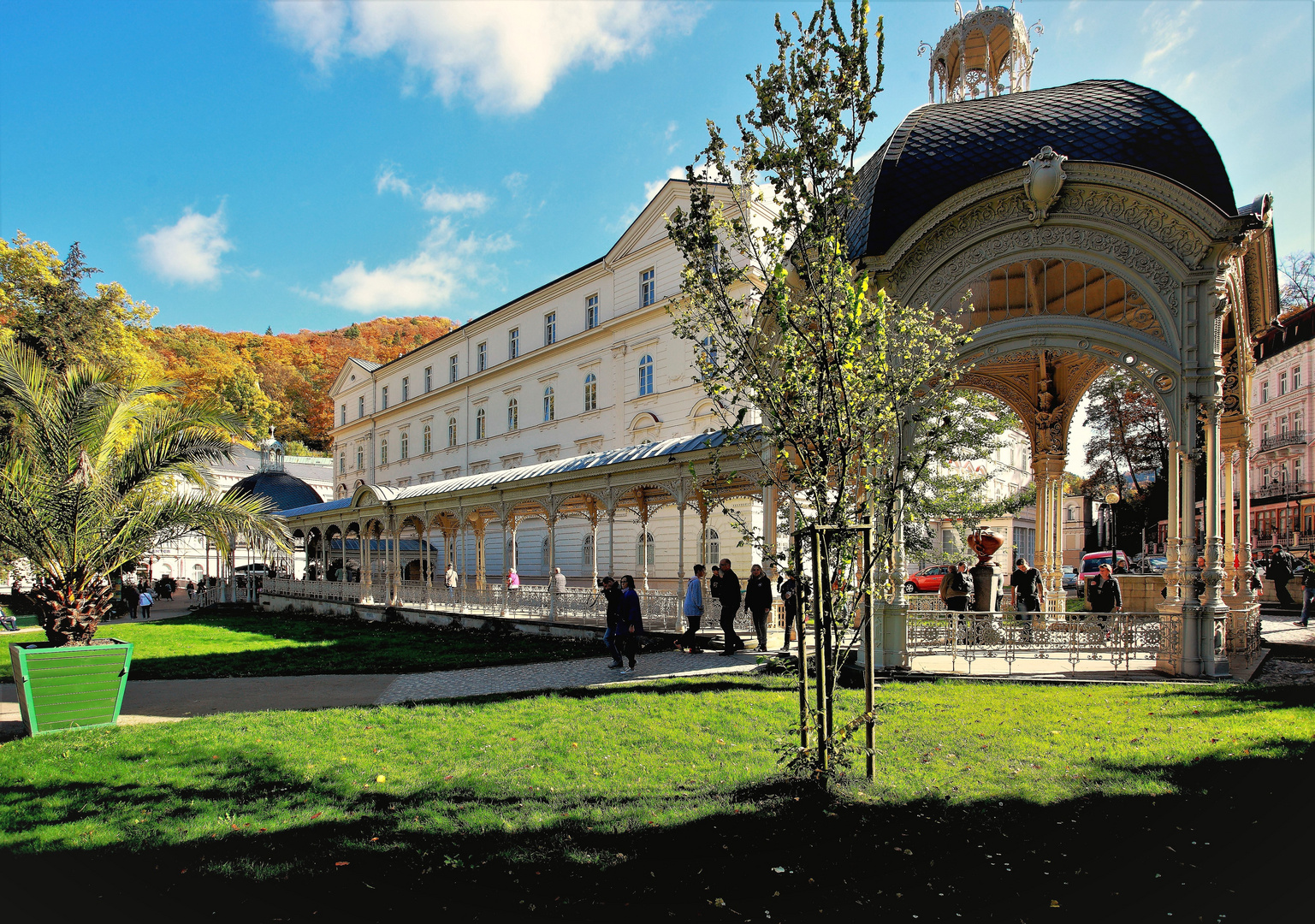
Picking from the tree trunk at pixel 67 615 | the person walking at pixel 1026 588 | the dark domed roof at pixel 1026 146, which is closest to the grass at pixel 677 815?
the tree trunk at pixel 67 615

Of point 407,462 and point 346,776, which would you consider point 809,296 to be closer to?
point 346,776

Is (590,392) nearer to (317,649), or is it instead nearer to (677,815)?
(317,649)

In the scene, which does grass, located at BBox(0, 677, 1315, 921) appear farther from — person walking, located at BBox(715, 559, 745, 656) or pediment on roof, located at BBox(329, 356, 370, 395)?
pediment on roof, located at BBox(329, 356, 370, 395)

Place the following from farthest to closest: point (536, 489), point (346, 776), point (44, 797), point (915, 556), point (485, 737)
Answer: point (536, 489), point (915, 556), point (485, 737), point (346, 776), point (44, 797)

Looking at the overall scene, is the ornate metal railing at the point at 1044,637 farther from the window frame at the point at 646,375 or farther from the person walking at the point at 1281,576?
the window frame at the point at 646,375

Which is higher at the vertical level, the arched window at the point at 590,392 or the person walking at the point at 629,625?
the arched window at the point at 590,392

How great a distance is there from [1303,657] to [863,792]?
10.7 meters

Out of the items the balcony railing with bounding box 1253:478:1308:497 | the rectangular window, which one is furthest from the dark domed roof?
the balcony railing with bounding box 1253:478:1308:497

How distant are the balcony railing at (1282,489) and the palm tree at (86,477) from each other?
5259 cm

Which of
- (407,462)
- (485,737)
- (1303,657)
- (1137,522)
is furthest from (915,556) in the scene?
(407,462)

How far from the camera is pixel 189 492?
1123cm

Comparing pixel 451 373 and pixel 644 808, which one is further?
pixel 451 373

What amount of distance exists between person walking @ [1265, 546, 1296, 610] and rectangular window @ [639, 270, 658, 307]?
25.0 meters

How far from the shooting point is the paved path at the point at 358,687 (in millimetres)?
9508
